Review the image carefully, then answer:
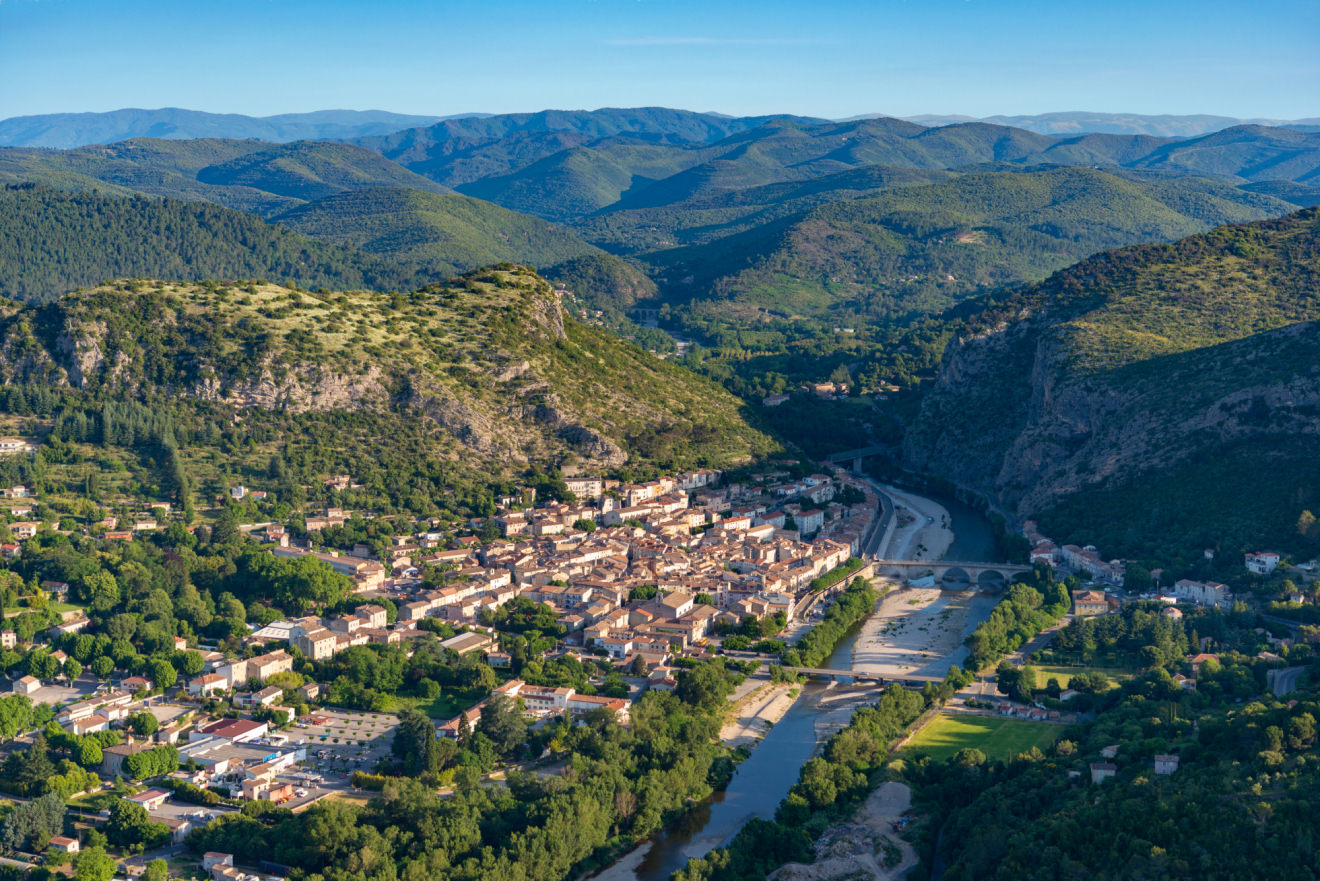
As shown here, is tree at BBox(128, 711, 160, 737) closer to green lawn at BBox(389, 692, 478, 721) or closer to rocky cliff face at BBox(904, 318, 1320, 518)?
green lawn at BBox(389, 692, 478, 721)

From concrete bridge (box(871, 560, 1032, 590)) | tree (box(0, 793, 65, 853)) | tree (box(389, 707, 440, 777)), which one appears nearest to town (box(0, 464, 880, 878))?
tree (box(389, 707, 440, 777))

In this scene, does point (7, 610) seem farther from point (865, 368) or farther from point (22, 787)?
point (865, 368)

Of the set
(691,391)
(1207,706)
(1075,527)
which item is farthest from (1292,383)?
(691,391)

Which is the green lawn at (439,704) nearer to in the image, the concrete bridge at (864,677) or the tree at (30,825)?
the tree at (30,825)

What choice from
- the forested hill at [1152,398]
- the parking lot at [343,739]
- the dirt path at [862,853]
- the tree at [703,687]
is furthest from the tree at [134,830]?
the forested hill at [1152,398]

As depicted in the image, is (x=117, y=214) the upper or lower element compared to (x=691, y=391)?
upper

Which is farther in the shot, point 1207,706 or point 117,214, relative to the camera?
point 117,214
